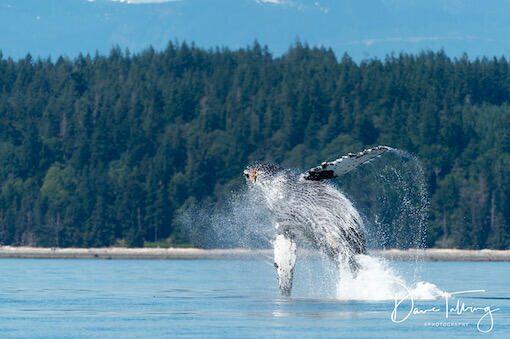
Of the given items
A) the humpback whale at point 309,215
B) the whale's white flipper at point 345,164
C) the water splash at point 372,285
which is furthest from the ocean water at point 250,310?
the whale's white flipper at point 345,164

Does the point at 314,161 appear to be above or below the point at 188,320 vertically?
above

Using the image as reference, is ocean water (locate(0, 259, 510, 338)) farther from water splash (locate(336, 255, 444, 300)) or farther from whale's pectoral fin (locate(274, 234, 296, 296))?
whale's pectoral fin (locate(274, 234, 296, 296))

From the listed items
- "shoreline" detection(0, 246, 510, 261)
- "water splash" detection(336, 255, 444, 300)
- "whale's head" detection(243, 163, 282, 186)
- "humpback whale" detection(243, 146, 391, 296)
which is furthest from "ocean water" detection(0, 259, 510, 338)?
"shoreline" detection(0, 246, 510, 261)

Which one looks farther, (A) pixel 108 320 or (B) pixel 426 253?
(B) pixel 426 253

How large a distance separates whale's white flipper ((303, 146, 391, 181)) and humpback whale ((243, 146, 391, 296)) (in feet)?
0.25

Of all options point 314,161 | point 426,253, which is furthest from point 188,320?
point 314,161

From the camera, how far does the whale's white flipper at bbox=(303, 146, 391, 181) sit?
5156cm

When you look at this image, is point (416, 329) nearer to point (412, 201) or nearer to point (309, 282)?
point (309, 282)

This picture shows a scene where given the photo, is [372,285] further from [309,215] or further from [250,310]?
[250,310]

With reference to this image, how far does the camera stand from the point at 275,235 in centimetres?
5450

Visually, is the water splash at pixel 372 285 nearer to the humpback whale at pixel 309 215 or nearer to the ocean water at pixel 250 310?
the ocean water at pixel 250 310

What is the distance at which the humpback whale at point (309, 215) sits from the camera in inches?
2114

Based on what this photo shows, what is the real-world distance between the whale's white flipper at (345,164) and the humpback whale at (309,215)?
0.25ft

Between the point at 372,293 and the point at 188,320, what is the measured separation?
8.47m
